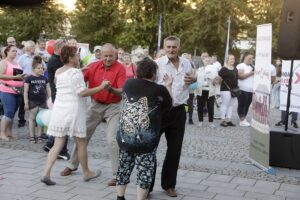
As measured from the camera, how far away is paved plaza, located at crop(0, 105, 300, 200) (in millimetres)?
5797

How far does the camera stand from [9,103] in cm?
912

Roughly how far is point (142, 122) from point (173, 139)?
0.83 metres

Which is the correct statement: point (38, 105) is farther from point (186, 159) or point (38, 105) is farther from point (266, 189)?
point (266, 189)

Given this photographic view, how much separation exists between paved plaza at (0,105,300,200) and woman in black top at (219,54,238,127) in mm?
2951

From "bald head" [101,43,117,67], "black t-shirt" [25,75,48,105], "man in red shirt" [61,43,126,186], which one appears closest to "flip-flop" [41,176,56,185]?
"man in red shirt" [61,43,126,186]

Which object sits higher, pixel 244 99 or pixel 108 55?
pixel 108 55

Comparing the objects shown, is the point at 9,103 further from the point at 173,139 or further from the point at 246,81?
the point at 246,81

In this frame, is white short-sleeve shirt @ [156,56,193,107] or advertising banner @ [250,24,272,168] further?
advertising banner @ [250,24,272,168]

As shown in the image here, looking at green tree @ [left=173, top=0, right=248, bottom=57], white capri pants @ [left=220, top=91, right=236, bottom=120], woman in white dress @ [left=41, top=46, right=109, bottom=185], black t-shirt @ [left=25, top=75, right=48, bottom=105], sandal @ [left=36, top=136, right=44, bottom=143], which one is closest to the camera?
woman in white dress @ [left=41, top=46, right=109, bottom=185]

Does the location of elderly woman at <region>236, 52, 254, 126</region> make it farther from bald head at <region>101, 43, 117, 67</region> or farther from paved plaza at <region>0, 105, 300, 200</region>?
bald head at <region>101, 43, 117, 67</region>

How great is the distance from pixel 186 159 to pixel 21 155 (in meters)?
2.57

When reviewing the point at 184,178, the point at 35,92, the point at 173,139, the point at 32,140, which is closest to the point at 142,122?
the point at 173,139

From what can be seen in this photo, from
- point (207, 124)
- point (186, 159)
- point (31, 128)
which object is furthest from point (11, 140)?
point (207, 124)

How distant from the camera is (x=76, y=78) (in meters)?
6.06
